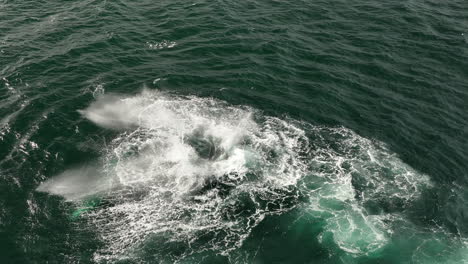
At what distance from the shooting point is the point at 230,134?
48.4 m

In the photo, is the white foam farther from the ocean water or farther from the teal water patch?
the teal water patch

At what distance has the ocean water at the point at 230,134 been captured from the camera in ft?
123

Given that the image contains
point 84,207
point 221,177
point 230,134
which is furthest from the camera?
point 230,134

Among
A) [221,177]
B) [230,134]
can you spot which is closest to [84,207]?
[221,177]

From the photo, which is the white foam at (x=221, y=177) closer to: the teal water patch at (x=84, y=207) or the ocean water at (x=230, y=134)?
the ocean water at (x=230, y=134)

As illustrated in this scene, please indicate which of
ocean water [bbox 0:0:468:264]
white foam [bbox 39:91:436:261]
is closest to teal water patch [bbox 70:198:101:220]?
ocean water [bbox 0:0:468:264]

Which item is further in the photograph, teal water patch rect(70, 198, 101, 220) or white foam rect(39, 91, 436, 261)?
teal water patch rect(70, 198, 101, 220)

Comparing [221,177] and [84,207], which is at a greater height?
[221,177]

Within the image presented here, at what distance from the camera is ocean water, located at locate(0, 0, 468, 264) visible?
37406 mm

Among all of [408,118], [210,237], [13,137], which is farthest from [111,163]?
[408,118]

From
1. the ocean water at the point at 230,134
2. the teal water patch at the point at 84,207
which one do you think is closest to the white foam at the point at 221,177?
the ocean water at the point at 230,134

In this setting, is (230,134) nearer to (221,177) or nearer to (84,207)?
(221,177)

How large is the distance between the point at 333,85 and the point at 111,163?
109 ft

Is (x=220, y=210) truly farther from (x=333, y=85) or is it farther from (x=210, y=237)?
(x=333, y=85)
